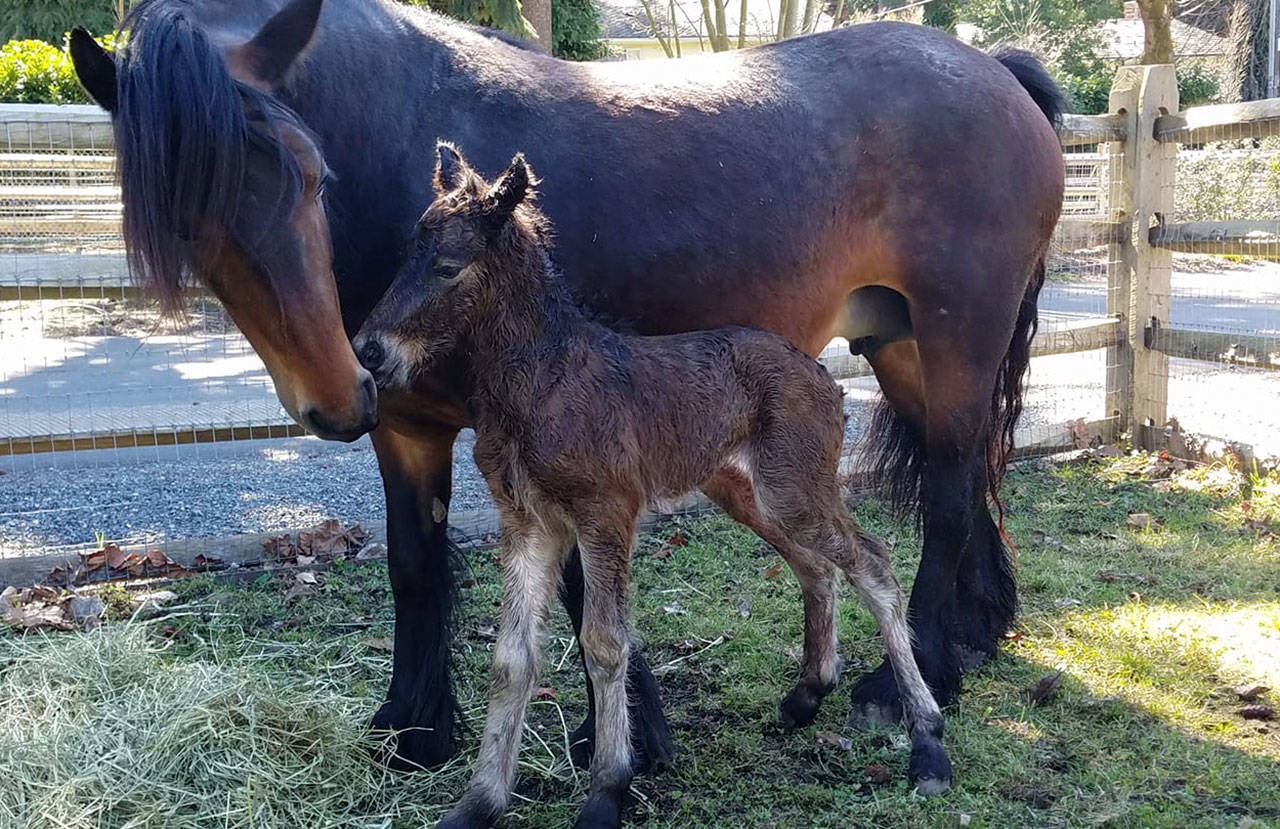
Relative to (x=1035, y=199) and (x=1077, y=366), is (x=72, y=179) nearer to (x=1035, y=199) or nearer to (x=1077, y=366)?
(x=1035, y=199)

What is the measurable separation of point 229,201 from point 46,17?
17.1 meters

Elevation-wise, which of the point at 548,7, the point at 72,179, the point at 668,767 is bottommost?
the point at 668,767

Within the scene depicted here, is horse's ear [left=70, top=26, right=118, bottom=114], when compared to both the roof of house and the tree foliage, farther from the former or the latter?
the roof of house

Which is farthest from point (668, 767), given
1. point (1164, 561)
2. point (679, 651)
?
point (1164, 561)

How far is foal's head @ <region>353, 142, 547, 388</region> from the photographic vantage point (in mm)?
2865

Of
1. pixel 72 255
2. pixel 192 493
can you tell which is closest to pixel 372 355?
pixel 72 255

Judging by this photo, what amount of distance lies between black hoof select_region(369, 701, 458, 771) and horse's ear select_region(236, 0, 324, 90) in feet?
6.50

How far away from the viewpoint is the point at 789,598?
16.2ft

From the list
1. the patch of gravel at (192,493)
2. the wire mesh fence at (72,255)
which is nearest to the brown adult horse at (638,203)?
the wire mesh fence at (72,255)

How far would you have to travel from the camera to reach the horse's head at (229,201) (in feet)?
8.32

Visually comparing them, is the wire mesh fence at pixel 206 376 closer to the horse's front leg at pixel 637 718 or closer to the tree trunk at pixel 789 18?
the horse's front leg at pixel 637 718

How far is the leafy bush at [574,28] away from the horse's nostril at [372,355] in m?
11.4

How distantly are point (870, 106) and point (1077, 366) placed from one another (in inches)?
286

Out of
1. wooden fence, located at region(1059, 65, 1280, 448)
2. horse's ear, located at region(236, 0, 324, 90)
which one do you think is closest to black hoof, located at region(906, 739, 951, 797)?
horse's ear, located at region(236, 0, 324, 90)
